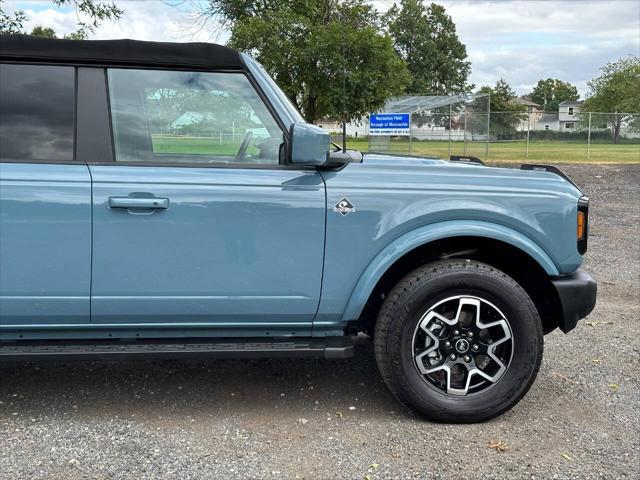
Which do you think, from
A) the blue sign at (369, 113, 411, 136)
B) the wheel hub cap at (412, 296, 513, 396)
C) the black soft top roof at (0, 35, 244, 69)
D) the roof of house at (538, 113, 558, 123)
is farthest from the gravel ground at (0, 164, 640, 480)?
the roof of house at (538, 113, 558, 123)

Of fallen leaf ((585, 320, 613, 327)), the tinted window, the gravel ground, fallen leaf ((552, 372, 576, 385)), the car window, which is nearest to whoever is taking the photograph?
the gravel ground

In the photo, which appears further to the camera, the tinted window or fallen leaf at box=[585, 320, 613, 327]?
fallen leaf at box=[585, 320, 613, 327]

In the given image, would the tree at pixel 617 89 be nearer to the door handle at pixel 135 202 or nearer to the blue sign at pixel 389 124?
the blue sign at pixel 389 124

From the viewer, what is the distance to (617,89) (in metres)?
62.6

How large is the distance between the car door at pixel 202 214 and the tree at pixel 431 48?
3217 inches

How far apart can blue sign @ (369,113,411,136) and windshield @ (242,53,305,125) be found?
17744 mm

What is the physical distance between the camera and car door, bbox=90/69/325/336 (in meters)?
3.25

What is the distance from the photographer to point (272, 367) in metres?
4.46

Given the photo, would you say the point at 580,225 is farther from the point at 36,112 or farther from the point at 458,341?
the point at 36,112

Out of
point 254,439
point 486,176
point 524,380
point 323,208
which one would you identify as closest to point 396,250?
point 323,208

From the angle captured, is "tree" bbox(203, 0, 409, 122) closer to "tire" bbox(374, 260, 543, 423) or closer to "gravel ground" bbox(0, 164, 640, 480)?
"gravel ground" bbox(0, 164, 640, 480)

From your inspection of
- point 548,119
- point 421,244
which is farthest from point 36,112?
point 548,119

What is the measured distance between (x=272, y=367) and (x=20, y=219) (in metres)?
1.97

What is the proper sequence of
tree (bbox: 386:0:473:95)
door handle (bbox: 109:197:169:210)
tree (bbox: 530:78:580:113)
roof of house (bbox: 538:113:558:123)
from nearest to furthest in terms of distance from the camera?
1. door handle (bbox: 109:197:169:210)
2. roof of house (bbox: 538:113:558:123)
3. tree (bbox: 386:0:473:95)
4. tree (bbox: 530:78:580:113)
